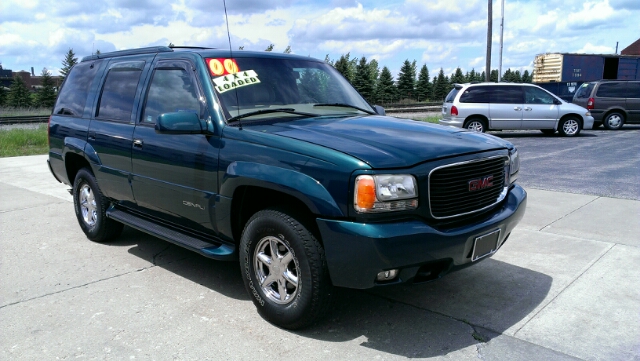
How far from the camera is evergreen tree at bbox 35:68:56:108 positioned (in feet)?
172

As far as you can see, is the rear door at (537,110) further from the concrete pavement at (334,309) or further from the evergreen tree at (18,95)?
the evergreen tree at (18,95)

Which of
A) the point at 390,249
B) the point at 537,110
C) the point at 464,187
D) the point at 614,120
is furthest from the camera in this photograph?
the point at 614,120

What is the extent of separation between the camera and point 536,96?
56.0 feet

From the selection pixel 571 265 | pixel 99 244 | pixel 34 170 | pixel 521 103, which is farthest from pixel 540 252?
pixel 521 103

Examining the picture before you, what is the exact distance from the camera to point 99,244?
18.8ft

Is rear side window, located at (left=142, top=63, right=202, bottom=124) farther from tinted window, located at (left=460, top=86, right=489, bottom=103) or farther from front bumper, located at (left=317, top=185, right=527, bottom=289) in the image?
tinted window, located at (left=460, top=86, right=489, bottom=103)

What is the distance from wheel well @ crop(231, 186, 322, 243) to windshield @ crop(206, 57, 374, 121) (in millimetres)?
611

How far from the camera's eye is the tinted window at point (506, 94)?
16.9m

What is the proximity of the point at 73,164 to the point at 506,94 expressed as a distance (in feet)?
46.2

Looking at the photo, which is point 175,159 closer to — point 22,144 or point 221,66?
point 221,66

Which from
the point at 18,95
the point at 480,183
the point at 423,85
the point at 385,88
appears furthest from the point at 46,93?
the point at 480,183

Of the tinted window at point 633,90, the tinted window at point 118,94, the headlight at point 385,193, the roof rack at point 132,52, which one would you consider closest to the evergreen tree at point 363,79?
the tinted window at point 633,90

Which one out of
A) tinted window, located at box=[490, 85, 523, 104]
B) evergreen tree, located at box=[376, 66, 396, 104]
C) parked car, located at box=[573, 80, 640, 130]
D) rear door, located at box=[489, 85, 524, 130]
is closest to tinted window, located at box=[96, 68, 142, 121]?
rear door, located at box=[489, 85, 524, 130]

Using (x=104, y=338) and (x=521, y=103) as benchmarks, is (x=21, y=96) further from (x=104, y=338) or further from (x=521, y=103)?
(x=104, y=338)
